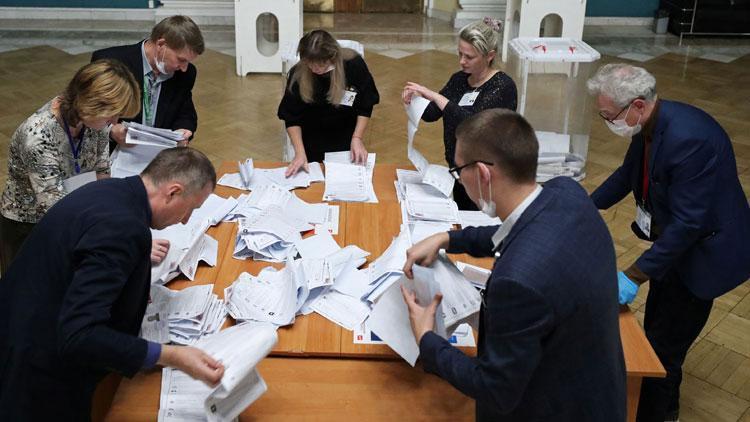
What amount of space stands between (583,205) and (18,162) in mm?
2127

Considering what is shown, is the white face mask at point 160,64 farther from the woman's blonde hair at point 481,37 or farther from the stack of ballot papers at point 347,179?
the woman's blonde hair at point 481,37

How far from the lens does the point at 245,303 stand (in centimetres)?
262

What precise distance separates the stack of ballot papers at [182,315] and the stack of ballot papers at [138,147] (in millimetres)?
866

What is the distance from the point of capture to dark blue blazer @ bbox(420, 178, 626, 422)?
5.68ft

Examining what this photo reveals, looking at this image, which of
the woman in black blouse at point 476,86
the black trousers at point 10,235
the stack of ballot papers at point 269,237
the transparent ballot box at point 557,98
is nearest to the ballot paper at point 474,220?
the woman in black blouse at point 476,86

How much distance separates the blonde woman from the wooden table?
63 cm

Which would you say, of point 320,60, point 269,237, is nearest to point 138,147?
point 269,237

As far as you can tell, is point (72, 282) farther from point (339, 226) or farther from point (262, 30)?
point (262, 30)

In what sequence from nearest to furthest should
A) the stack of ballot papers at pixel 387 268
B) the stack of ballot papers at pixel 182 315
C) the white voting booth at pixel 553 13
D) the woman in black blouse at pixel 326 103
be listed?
the stack of ballot papers at pixel 182 315, the stack of ballot papers at pixel 387 268, the woman in black blouse at pixel 326 103, the white voting booth at pixel 553 13

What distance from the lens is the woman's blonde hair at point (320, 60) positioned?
3.69m

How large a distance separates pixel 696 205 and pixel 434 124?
4074 millimetres

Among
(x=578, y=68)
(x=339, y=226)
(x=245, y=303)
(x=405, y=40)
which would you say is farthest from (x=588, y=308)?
(x=405, y=40)

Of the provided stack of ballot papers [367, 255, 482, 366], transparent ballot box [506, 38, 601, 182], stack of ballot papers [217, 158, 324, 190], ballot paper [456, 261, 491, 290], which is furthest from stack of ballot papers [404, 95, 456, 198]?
transparent ballot box [506, 38, 601, 182]

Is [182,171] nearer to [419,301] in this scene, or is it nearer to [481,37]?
[419,301]
